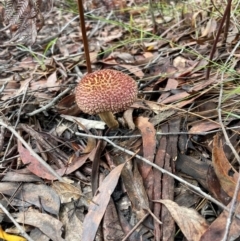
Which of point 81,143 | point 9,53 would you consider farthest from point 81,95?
point 9,53

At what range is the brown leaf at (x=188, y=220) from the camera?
5.34 feet

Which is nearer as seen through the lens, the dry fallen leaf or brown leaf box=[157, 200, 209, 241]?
brown leaf box=[157, 200, 209, 241]

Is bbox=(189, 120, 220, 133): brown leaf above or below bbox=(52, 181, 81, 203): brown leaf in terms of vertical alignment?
above

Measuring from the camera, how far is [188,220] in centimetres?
169

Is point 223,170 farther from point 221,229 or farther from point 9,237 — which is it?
point 9,237

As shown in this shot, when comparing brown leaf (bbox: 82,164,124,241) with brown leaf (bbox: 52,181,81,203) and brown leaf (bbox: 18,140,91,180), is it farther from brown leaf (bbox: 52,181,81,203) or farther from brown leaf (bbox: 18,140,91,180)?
brown leaf (bbox: 18,140,91,180)

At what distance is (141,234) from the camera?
171 cm

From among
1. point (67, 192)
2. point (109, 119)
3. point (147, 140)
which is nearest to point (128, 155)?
point (147, 140)

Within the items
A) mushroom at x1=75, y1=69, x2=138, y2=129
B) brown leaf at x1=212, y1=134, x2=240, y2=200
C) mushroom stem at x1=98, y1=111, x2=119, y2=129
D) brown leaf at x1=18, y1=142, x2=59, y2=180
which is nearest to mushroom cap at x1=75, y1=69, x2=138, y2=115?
mushroom at x1=75, y1=69, x2=138, y2=129

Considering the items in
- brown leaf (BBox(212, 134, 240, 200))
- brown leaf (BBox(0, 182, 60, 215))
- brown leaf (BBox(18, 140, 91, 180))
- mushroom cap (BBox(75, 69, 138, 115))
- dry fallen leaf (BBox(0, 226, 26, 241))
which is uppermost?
mushroom cap (BBox(75, 69, 138, 115))

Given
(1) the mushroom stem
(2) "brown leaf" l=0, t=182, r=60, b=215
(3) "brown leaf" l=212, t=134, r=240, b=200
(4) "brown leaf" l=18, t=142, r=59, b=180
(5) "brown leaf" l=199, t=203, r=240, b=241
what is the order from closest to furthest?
(5) "brown leaf" l=199, t=203, r=240, b=241
(3) "brown leaf" l=212, t=134, r=240, b=200
(2) "brown leaf" l=0, t=182, r=60, b=215
(4) "brown leaf" l=18, t=142, r=59, b=180
(1) the mushroom stem

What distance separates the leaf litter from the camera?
68.7 inches

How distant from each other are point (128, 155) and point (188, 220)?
532mm

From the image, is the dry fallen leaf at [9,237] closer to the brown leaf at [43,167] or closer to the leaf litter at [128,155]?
the leaf litter at [128,155]
